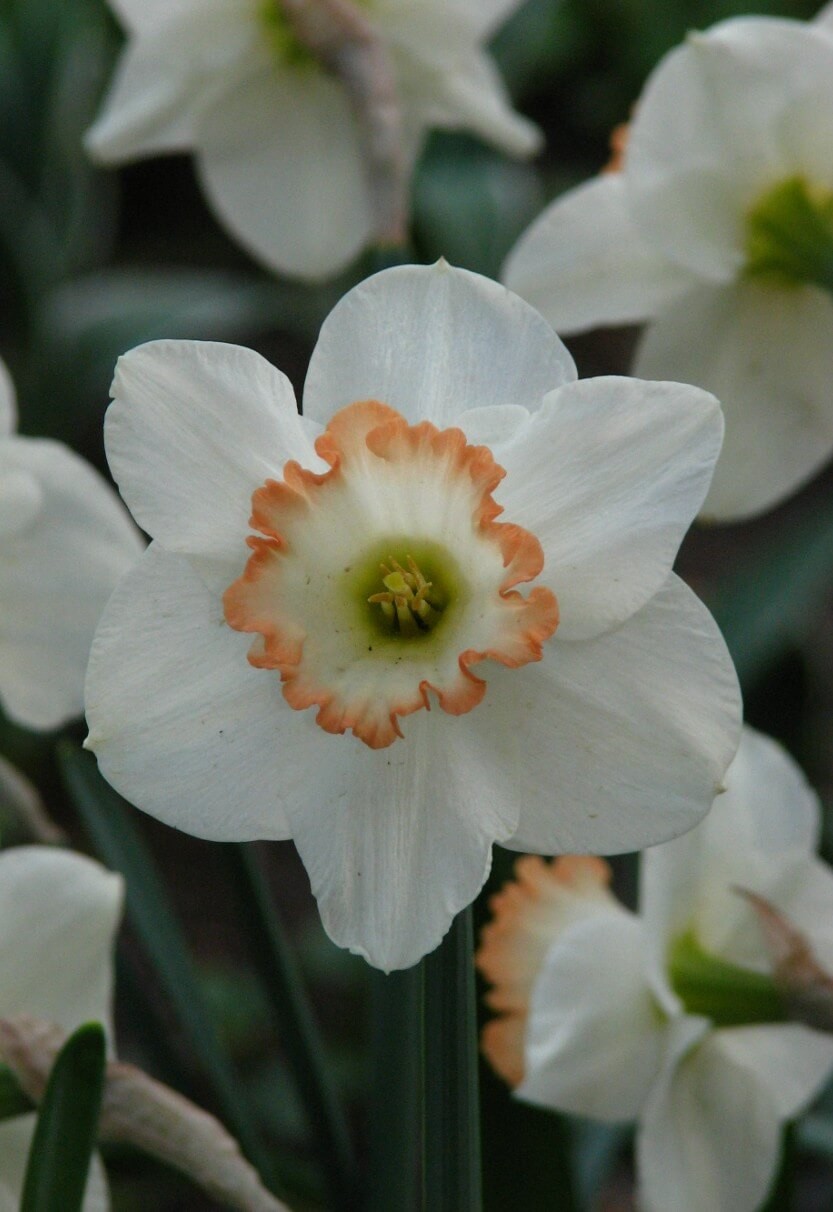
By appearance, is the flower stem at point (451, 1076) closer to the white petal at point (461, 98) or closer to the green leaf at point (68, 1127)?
the green leaf at point (68, 1127)

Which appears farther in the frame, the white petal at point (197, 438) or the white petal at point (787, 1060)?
the white petal at point (787, 1060)

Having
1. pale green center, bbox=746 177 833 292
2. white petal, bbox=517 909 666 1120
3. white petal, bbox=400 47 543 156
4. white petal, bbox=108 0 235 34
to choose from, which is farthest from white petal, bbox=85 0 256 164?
white petal, bbox=517 909 666 1120

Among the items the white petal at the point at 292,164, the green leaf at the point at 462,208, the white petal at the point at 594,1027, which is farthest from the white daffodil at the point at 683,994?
the green leaf at the point at 462,208

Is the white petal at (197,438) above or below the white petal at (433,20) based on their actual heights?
above

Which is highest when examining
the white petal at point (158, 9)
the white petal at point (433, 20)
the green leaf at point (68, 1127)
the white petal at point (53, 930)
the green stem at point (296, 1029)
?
the white petal at point (433, 20)

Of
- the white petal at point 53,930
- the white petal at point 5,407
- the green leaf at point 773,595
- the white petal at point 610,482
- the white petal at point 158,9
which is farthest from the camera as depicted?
the green leaf at point 773,595

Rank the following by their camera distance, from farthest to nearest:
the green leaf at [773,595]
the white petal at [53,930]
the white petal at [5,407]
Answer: the green leaf at [773,595] < the white petal at [5,407] < the white petal at [53,930]

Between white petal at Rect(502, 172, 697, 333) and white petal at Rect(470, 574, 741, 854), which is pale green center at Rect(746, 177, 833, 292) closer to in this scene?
white petal at Rect(502, 172, 697, 333)
